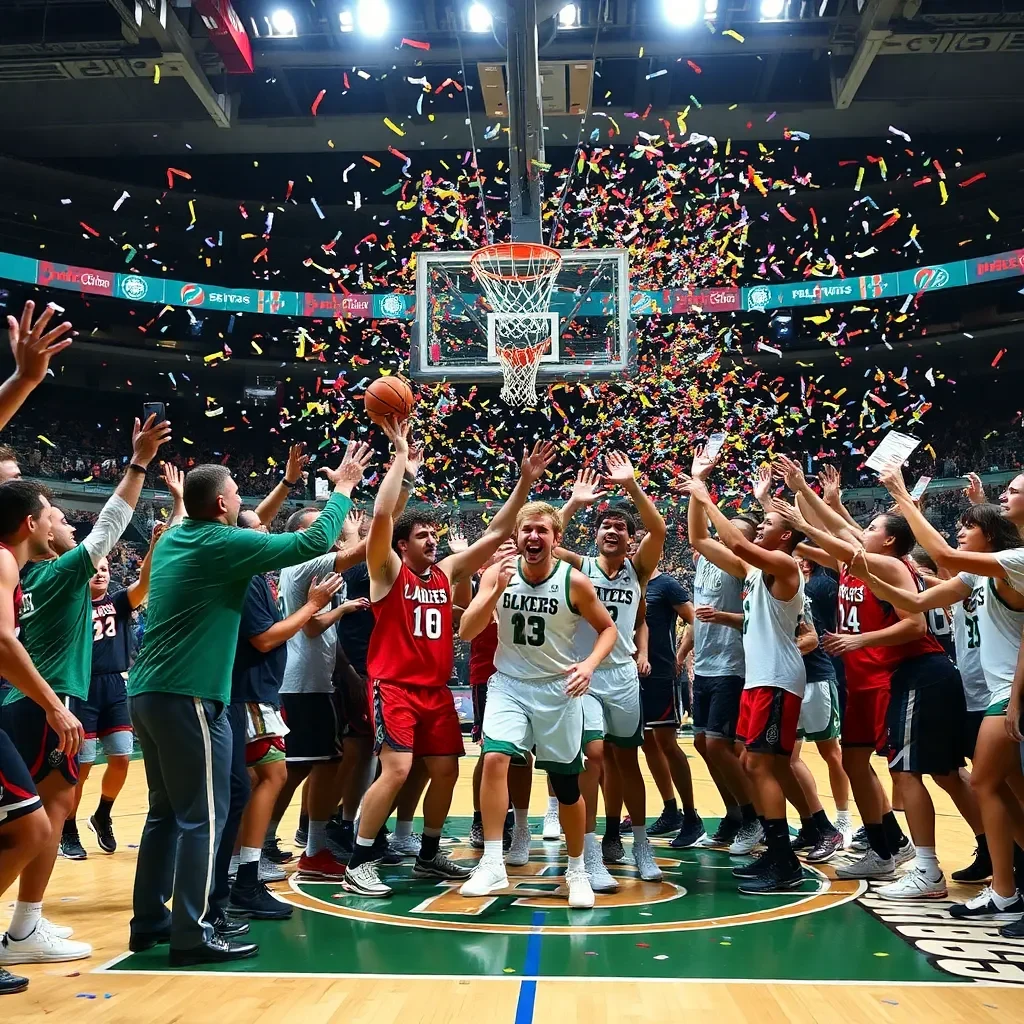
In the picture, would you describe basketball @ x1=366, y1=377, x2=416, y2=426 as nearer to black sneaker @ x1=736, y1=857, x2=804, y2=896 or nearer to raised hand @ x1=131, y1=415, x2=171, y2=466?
raised hand @ x1=131, y1=415, x2=171, y2=466

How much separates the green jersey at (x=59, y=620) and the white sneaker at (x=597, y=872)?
3007 mm

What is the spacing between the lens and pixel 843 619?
6.77 m

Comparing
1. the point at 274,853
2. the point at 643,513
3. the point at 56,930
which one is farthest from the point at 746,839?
the point at 56,930

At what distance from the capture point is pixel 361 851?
561 centimetres

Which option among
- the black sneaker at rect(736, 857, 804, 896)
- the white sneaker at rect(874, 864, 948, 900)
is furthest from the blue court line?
the white sneaker at rect(874, 864, 948, 900)

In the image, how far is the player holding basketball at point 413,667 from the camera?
18.3 feet

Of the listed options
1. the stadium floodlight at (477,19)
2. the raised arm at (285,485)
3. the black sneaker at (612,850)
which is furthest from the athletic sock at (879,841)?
the stadium floodlight at (477,19)

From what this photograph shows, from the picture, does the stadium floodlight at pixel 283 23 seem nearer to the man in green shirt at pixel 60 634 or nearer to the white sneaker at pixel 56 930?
the man in green shirt at pixel 60 634

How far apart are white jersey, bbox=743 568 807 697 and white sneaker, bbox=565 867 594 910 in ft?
5.39

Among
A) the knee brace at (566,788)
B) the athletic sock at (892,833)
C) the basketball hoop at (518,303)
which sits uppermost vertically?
the basketball hoop at (518,303)

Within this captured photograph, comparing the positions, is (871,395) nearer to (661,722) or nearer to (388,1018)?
(661,722)

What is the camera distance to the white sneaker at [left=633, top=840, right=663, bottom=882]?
601 cm

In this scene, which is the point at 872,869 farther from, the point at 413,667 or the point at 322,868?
the point at 322,868

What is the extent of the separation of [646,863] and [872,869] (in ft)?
4.63
